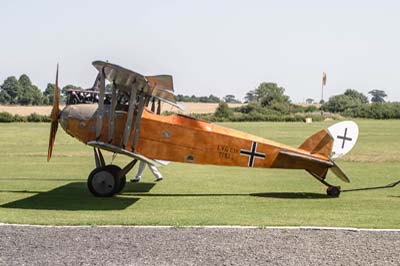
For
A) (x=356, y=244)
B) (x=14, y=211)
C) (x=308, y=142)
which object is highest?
(x=308, y=142)

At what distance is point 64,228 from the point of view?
9891mm

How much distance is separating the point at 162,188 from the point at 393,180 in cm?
744

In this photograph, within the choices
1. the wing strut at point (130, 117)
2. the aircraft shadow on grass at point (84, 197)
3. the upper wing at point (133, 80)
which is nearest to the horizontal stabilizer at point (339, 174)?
the aircraft shadow on grass at point (84, 197)

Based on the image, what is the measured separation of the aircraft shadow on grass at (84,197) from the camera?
12.9 meters

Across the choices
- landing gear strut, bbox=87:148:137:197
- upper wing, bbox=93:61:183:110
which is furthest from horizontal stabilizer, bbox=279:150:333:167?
landing gear strut, bbox=87:148:137:197

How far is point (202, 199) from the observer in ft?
46.6

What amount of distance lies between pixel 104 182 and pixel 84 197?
642mm

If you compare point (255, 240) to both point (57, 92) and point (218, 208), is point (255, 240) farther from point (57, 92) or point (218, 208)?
point (57, 92)

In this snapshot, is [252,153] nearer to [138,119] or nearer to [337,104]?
[138,119]

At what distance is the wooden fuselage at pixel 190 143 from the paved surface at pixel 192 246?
5136 millimetres

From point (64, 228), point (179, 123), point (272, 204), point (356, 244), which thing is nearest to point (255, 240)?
point (356, 244)

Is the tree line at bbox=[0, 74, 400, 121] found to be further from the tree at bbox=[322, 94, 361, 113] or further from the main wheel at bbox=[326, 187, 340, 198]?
the main wheel at bbox=[326, 187, 340, 198]

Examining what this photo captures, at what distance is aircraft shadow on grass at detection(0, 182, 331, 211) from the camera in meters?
12.9

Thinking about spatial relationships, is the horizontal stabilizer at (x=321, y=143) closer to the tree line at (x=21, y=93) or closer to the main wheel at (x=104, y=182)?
the main wheel at (x=104, y=182)
